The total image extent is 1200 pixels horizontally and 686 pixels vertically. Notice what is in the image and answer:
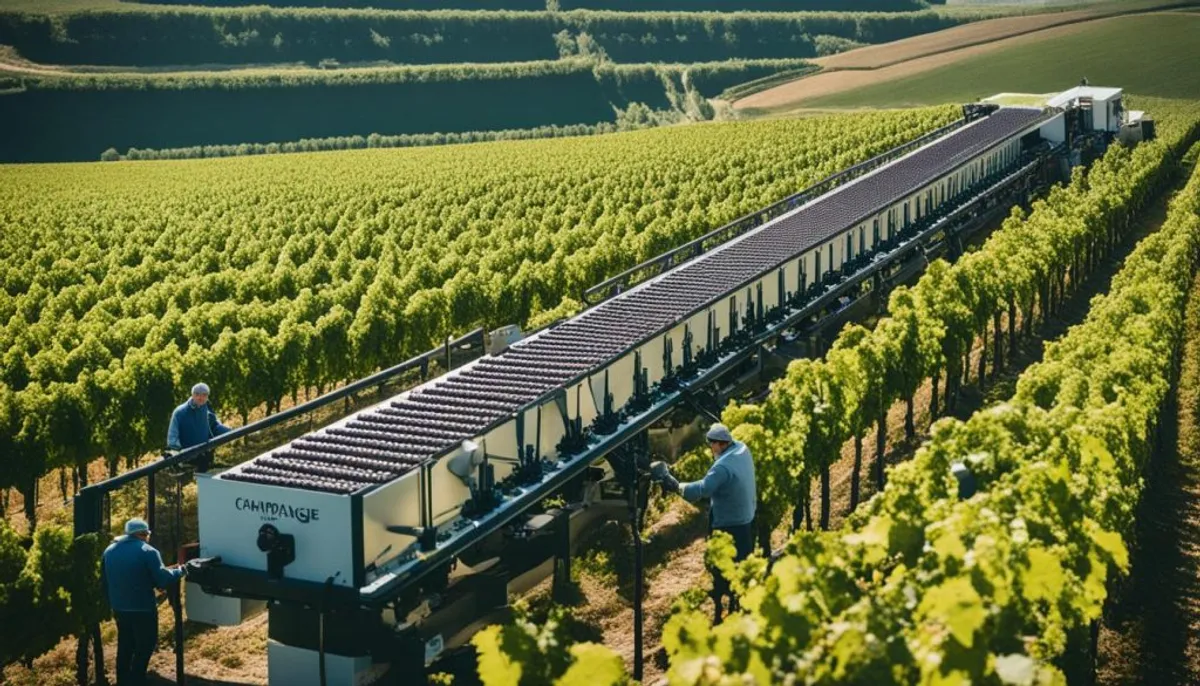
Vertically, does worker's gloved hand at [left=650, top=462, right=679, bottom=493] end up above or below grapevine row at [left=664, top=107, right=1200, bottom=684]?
below

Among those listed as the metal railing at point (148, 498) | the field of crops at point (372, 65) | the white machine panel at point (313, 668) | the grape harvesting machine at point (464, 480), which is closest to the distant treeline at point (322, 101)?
the field of crops at point (372, 65)

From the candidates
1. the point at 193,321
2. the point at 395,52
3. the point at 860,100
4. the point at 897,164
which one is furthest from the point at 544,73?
the point at 193,321

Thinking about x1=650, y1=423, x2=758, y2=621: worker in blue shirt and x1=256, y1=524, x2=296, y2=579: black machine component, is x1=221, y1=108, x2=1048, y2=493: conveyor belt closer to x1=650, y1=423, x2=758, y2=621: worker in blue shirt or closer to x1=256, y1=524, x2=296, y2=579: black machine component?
x1=256, y1=524, x2=296, y2=579: black machine component

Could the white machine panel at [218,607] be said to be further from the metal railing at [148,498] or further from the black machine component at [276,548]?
the black machine component at [276,548]

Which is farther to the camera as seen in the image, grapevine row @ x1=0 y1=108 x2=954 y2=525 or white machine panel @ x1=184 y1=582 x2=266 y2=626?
grapevine row @ x1=0 y1=108 x2=954 y2=525

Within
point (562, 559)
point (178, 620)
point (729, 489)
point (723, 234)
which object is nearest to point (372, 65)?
point (723, 234)

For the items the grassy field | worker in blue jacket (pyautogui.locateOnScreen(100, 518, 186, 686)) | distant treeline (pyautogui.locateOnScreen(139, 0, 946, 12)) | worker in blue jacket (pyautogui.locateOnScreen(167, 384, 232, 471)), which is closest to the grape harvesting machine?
worker in blue jacket (pyautogui.locateOnScreen(100, 518, 186, 686))

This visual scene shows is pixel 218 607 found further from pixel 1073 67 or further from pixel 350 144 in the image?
pixel 1073 67
